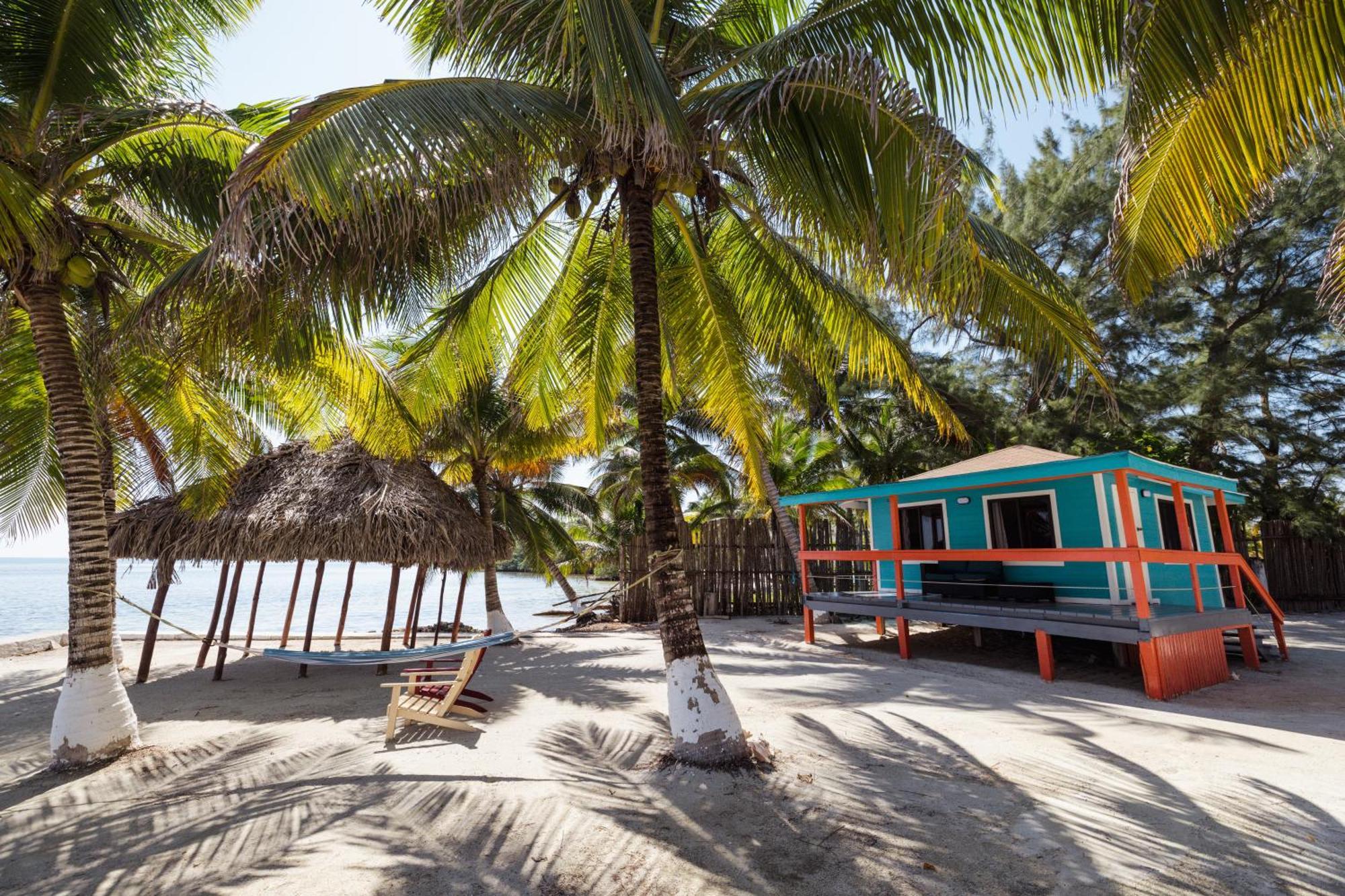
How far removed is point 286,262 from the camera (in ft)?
13.0

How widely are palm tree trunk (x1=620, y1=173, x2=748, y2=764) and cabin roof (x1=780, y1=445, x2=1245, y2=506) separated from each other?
16.4ft

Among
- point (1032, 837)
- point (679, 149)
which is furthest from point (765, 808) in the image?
point (679, 149)

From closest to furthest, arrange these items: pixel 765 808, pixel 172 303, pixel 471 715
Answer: pixel 765 808 → pixel 172 303 → pixel 471 715

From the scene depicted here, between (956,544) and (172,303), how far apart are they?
10.4 metres

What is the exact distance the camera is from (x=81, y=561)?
5129mm

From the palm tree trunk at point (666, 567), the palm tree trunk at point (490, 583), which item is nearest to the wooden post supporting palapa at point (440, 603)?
the palm tree trunk at point (490, 583)

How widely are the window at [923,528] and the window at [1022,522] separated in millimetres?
898

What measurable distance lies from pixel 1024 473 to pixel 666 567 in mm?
5682

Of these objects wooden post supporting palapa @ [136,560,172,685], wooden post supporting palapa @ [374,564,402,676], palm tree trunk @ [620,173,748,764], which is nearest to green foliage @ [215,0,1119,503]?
palm tree trunk @ [620,173,748,764]

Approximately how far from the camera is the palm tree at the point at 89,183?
4.74 m

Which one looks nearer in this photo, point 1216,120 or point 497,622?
point 1216,120

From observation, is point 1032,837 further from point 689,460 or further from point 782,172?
point 689,460

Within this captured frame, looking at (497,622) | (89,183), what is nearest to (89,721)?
(89,183)

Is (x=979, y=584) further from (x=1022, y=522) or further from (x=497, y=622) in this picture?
(x=497, y=622)
